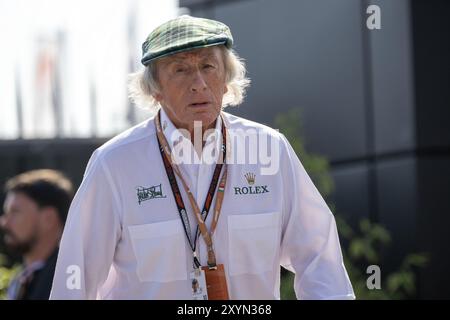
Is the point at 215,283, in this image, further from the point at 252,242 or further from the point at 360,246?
the point at 360,246

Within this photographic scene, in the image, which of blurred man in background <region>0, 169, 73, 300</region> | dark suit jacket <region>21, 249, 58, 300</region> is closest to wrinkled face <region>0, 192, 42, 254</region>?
blurred man in background <region>0, 169, 73, 300</region>

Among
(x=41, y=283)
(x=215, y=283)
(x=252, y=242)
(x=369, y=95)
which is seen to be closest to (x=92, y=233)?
(x=215, y=283)

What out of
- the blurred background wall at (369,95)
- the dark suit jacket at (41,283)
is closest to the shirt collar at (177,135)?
the dark suit jacket at (41,283)

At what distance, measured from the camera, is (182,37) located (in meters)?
4.29

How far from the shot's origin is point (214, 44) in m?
4.33

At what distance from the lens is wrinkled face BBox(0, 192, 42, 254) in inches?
255

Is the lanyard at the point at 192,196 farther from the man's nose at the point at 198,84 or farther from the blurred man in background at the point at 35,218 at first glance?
the blurred man in background at the point at 35,218

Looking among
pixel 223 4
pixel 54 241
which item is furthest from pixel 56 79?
pixel 54 241

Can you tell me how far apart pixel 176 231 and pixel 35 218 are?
8.06 ft

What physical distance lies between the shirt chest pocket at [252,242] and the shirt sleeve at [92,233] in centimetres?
44

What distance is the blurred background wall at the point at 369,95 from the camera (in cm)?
864

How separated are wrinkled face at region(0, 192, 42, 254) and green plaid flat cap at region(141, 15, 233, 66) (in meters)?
2.32

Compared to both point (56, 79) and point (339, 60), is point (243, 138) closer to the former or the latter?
point (339, 60)

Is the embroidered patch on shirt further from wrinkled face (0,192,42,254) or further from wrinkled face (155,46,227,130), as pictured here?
wrinkled face (0,192,42,254)
